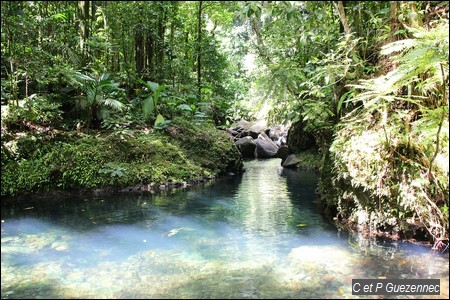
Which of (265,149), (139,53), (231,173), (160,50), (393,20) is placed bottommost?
(231,173)

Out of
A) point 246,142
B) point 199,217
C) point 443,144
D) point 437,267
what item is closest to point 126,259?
point 199,217

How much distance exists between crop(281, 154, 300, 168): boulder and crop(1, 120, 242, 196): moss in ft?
7.37

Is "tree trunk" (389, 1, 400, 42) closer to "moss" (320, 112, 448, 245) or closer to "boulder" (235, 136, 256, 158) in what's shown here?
"moss" (320, 112, 448, 245)

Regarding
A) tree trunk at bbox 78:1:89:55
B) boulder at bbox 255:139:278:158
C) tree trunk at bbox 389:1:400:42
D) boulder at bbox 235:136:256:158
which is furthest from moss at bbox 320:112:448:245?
boulder at bbox 255:139:278:158

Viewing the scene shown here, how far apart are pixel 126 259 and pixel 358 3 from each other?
5498mm

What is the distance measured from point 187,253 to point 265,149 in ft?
38.0

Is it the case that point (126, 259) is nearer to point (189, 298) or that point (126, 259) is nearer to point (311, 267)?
point (189, 298)

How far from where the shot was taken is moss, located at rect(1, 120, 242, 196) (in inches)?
269

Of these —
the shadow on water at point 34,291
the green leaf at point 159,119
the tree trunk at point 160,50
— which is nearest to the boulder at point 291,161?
the green leaf at point 159,119

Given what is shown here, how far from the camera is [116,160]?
8109 mm

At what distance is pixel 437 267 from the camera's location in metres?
3.77

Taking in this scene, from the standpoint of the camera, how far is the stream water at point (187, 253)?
11.0ft

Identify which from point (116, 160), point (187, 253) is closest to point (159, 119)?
point (116, 160)

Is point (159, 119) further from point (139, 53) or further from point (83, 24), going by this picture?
point (139, 53)
